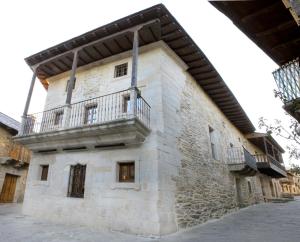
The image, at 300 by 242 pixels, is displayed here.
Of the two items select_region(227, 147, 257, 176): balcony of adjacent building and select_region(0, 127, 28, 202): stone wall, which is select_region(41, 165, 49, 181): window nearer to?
select_region(0, 127, 28, 202): stone wall

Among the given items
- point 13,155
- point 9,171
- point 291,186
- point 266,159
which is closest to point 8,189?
point 9,171

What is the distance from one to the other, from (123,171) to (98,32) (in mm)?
5409

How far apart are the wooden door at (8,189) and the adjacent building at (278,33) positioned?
1571 cm

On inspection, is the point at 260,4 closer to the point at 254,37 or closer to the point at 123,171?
the point at 254,37

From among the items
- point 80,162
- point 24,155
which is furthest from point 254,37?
point 24,155

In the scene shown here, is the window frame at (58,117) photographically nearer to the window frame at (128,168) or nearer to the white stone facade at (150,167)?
the white stone facade at (150,167)

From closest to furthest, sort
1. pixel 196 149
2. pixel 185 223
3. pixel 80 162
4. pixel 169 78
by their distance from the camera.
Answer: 1. pixel 185 223
2. pixel 80 162
3. pixel 169 78
4. pixel 196 149

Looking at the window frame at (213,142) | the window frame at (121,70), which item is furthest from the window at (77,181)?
the window frame at (213,142)

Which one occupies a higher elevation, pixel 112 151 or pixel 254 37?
pixel 254 37

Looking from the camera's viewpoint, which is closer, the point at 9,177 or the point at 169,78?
the point at 169,78

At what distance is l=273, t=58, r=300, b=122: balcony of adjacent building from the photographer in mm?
4215

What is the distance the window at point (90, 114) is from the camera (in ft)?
28.5

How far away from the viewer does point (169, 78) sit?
845 centimetres

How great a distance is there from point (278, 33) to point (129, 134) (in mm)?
4549
